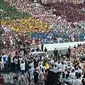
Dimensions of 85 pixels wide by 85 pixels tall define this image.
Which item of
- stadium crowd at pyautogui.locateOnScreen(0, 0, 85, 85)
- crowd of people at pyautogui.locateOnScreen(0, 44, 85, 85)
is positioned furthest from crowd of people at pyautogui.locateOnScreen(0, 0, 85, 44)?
crowd of people at pyautogui.locateOnScreen(0, 44, 85, 85)

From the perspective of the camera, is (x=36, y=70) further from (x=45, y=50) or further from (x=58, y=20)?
(x=58, y=20)

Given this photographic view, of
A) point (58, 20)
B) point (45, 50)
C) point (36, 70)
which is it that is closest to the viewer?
point (36, 70)

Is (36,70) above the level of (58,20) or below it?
above

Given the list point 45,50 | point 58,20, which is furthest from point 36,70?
point 58,20

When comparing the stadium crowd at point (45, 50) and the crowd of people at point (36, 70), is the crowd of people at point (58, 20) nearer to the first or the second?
the stadium crowd at point (45, 50)

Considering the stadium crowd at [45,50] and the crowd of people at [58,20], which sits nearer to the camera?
the stadium crowd at [45,50]

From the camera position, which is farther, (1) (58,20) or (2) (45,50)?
(1) (58,20)

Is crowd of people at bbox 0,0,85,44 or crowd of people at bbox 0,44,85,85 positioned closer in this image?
crowd of people at bbox 0,44,85,85

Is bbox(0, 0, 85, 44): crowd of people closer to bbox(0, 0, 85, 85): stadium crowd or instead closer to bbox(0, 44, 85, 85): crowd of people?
bbox(0, 0, 85, 85): stadium crowd

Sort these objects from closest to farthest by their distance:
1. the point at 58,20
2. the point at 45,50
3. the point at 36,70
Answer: the point at 36,70, the point at 45,50, the point at 58,20

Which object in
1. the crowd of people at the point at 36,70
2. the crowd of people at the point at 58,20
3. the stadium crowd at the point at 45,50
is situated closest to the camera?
the crowd of people at the point at 36,70

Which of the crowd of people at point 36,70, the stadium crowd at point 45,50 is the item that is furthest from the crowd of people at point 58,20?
the crowd of people at point 36,70

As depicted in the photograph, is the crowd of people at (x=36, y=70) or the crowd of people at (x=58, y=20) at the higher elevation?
the crowd of people at (x=36, y=70)

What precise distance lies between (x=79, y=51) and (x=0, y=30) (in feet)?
32.1
